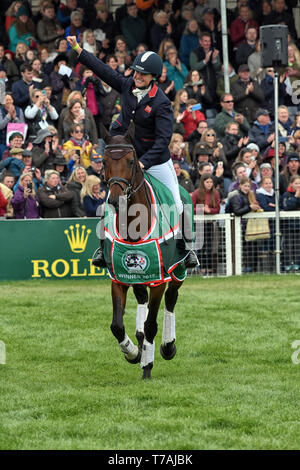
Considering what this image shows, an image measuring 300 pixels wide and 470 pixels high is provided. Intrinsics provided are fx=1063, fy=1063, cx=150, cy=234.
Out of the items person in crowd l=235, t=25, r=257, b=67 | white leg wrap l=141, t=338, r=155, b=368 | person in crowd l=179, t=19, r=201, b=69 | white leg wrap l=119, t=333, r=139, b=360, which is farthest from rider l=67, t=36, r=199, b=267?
person in crowd l=235, t=25, r=257, b=67

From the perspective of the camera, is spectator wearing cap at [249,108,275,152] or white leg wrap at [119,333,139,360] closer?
white leg wrap at [119,333,139,360]

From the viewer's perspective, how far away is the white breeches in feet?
34.6

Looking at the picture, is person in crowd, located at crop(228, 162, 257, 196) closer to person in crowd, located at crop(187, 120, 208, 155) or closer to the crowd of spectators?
the crowd of spectators

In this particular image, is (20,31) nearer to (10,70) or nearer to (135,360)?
(10,70)

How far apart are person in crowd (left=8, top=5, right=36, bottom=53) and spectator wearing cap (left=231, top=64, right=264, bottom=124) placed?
4396 millimetres

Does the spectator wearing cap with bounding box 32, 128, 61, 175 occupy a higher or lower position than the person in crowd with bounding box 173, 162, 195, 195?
higher

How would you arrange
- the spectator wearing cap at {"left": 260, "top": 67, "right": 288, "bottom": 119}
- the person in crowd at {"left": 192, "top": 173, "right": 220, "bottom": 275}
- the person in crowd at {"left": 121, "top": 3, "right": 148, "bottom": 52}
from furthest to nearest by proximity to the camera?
the person in crowd at {"left": 121, "top": 3, "right": 148, "bottom": 52} < the spectator wearing cap at {"left": 260, "top": 67, "right": 288, "bottom": 119} < the person in crowd at {"left": 192, "top": 173, "right": 220, "bottom": 275}

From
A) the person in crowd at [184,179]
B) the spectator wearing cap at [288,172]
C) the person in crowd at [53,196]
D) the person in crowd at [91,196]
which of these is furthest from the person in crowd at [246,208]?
the person in crowd at [53,196]

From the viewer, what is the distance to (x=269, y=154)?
1952 centimetres

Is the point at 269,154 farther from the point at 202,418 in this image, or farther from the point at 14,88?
the point at 202,418

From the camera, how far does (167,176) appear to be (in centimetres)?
1062

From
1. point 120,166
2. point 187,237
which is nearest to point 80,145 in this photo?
point 187,237

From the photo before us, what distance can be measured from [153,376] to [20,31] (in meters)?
13.7

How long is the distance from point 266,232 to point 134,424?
9.85 m
